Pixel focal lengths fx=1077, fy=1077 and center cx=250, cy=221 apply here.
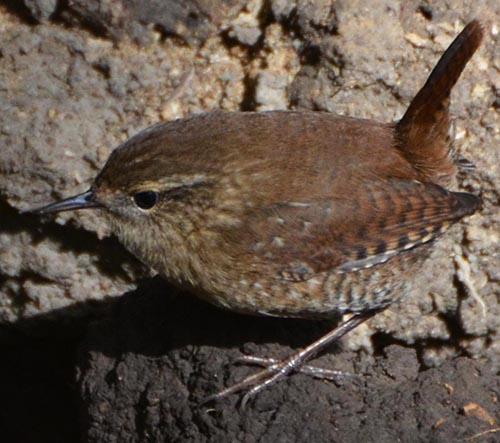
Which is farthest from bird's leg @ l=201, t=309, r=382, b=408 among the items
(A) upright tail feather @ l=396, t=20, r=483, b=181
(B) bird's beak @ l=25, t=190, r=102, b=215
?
(B) bird's beak @ l=25, t=190, r=102, b=215

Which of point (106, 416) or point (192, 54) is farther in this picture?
point (192, 54)

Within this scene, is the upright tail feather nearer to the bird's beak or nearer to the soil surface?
the soil surface

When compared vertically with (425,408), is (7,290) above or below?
above

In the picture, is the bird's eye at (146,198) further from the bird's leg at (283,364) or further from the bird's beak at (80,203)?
the bird's leg at (283,364)

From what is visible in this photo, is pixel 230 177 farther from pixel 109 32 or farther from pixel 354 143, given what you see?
pixel 109 32

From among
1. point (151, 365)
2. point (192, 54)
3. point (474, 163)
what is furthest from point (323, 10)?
point (151, 365)

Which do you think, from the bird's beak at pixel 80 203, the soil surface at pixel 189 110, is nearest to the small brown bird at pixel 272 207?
the bird's beak at pixel 80 203
